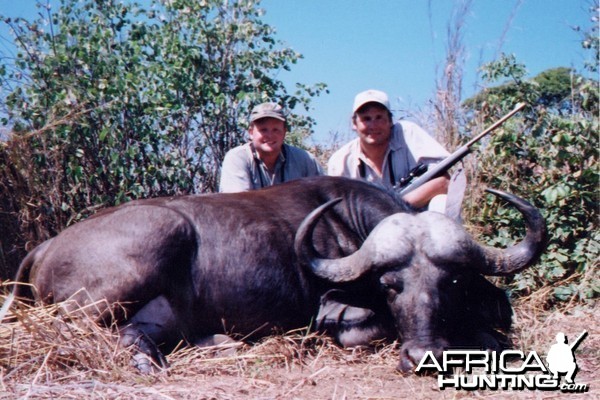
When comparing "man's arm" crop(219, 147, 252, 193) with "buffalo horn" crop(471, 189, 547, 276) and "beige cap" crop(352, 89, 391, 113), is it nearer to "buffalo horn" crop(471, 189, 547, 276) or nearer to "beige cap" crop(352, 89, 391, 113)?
"beige cap" crop(352, 89, 391, 113)

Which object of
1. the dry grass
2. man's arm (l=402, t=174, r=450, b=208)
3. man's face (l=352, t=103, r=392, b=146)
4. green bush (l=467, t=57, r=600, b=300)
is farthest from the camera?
man's face (l=352, t=103, r=392, b=146)

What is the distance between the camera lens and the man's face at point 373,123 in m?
5.48

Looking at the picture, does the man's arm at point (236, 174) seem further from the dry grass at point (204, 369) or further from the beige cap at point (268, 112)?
the dry grass at point (204, 369)

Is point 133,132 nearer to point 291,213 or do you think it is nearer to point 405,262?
point 291,213

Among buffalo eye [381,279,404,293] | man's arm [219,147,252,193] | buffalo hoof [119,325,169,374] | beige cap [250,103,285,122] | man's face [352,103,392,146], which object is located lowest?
buffalo hoof [119,325,169,374]

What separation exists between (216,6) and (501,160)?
3.23 meters

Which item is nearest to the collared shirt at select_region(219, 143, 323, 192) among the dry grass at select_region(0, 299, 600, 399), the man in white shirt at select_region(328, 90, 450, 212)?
the man in white shirt at select_region(328, 90, 450, 212)

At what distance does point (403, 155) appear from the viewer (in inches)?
222

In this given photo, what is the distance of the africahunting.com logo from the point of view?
308 cm

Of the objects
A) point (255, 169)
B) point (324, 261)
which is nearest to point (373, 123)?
point (255, 169)

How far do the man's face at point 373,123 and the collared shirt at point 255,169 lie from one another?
0.76 metres

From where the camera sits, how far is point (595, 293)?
5.10 metres

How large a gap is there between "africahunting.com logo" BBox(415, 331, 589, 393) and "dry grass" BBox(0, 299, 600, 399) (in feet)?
0.20

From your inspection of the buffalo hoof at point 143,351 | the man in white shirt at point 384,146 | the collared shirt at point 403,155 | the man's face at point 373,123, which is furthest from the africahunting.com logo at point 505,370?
the man's face at point 373,123
